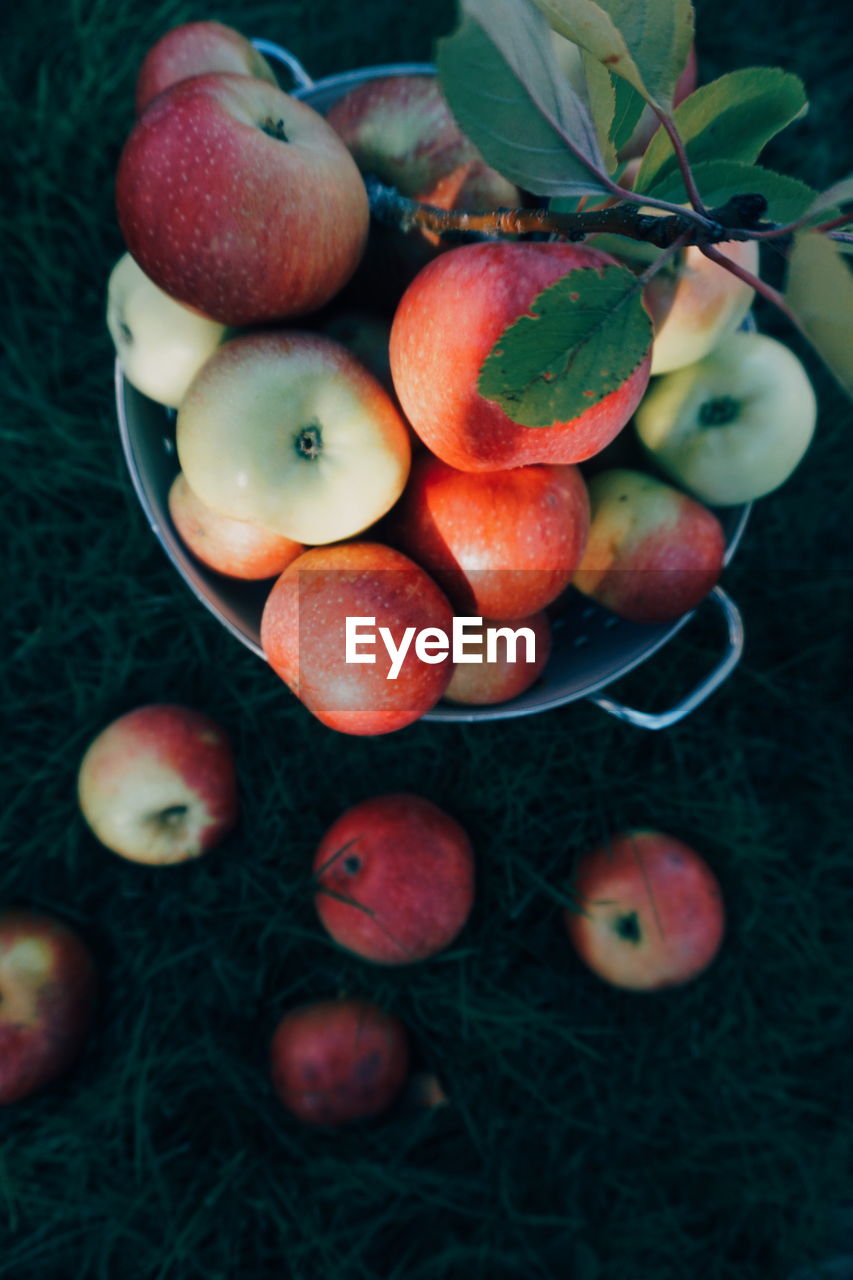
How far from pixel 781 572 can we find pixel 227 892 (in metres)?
1.14

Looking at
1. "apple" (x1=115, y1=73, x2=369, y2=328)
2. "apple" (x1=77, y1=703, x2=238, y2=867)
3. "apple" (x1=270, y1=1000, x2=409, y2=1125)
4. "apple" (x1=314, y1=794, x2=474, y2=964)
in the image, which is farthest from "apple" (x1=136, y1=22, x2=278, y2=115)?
"apple" (x1=270, y1=1000, x2=409, y2=1125)

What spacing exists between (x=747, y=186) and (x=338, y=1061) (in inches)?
48.9

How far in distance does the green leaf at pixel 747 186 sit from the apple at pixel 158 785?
961mm

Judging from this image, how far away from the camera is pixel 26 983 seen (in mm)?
1292

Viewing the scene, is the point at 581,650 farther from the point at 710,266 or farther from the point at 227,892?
the point at 227,892

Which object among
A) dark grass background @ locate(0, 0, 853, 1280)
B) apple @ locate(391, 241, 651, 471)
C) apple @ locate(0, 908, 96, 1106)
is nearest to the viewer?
apple @ locate(391, 241, 651, 471)

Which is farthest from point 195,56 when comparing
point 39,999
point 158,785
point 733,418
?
point 39,999

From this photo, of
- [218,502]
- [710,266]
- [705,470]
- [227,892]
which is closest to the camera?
[218,502]

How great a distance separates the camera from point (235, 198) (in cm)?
84

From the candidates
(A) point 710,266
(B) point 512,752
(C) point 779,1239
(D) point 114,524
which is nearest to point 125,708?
(D) point 114,524

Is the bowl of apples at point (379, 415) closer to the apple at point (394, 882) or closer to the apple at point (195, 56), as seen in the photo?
the apple at point (195, 56)

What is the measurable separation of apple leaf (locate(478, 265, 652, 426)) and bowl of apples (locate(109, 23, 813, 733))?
10 centimetres

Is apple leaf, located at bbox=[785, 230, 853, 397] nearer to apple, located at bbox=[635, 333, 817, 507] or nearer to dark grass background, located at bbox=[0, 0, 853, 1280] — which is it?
apple, located at bbox=[635, 333, 817, 507]

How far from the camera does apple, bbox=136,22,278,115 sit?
1067mm
